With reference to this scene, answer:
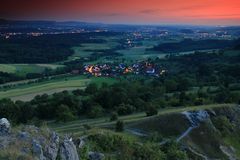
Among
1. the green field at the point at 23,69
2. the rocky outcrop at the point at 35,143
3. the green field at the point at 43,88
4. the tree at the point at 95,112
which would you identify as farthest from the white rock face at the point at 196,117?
the green field at the point at 23,69

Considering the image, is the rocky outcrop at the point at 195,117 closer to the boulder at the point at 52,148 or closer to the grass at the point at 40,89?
the boulder at the point at 52,148

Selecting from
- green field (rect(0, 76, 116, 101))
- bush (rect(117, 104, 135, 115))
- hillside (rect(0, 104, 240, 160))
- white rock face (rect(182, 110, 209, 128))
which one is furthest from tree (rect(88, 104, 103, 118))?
green field (rect(0, 76, 116, 101))

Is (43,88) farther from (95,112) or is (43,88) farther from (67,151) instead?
(67,151)

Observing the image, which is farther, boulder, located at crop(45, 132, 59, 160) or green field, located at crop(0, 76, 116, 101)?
green field, located at crop(0, 76, 116, 101)

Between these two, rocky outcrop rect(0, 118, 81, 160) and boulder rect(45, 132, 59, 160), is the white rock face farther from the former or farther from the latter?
boulder rect(45, 132, 59, 160)

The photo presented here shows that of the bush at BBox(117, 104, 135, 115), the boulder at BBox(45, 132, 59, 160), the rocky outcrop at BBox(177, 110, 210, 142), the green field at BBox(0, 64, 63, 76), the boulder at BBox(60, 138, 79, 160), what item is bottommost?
the green field at BBox(0, 64, 63, 76)

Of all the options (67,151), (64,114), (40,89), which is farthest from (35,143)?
(40,89)
